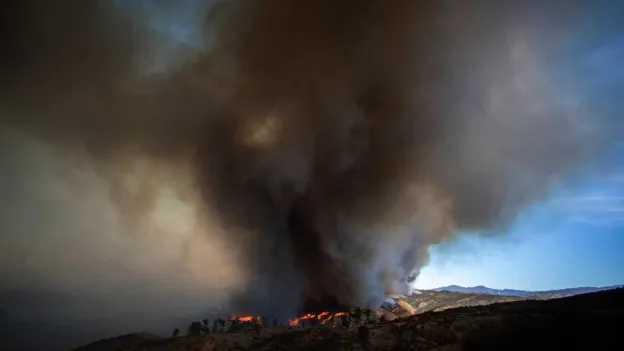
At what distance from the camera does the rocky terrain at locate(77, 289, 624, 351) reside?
29531 millimetres

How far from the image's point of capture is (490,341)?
3206 centimetres

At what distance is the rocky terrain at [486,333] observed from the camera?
96.9ft

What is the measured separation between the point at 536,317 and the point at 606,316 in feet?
16.5

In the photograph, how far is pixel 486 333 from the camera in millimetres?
33312

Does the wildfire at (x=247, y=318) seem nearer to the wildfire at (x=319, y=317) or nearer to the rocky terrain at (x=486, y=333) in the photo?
the wildfire at (x=319, y=317)

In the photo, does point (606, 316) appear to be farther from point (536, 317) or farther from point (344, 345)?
point (344, 345)

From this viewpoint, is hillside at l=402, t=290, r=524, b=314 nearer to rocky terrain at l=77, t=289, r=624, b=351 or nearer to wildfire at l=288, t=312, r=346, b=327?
wildfire at l=288, t=312, r=346, b=327

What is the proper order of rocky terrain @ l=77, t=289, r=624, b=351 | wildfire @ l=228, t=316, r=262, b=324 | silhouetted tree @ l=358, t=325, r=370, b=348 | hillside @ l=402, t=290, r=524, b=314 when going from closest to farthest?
rocky terrain @ l=77, t=289, r=624, b=351 → silhouetted tree @ l=358, t=325, r=370, b=348 → wildfire @ l=228, t=316, r=262, b=324 → hillside @ l=402, t=290, r=524, b=314

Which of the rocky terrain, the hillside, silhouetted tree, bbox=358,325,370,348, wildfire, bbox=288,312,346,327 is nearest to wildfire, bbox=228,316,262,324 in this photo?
wildfire, bbox=288,312,346,327

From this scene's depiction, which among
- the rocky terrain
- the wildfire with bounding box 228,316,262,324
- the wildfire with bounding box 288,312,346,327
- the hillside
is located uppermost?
the hillside

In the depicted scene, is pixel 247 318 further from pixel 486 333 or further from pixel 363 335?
pixel 486 333

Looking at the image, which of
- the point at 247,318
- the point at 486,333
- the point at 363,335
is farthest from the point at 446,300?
the point at 486,333

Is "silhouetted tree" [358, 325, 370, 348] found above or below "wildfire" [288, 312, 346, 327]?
below

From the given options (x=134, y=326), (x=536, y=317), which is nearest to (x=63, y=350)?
(x=134, y=326)
